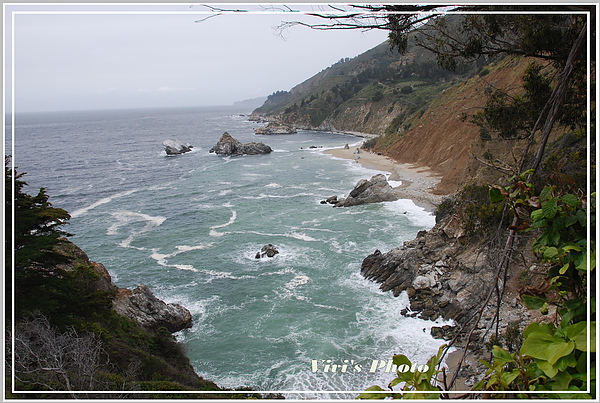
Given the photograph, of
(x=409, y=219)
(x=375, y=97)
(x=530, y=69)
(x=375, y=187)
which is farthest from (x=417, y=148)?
(x=530, y=69)

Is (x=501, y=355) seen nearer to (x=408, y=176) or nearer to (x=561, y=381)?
(x=561, y=381)

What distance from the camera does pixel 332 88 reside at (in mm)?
78250

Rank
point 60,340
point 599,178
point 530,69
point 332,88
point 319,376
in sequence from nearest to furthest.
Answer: point 599,178 → point 319,376 → point 60,340 → point 530,69 → point 332,88

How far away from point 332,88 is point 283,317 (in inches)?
2866

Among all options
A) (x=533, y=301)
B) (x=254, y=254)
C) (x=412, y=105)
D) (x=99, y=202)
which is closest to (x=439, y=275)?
(x=254, y=254)

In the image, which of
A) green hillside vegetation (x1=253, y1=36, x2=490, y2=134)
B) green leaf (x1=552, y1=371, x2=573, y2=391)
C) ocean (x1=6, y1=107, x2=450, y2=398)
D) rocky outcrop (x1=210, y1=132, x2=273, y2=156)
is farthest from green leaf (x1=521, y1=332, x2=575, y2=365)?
rocky outcrop (x1=210, y1=132, x2=273, y2=156)

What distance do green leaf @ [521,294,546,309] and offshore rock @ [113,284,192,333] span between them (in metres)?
10.1

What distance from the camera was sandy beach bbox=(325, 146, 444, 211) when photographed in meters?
25.0

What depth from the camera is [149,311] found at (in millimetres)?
11422

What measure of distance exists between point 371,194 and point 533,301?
2275 cm

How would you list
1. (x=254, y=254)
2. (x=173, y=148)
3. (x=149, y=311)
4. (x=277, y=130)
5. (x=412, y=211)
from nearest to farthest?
(x=149, y=311), (x=254, y=254), (x=412, y=211), (x=173, y=148), (x=277, y=130)

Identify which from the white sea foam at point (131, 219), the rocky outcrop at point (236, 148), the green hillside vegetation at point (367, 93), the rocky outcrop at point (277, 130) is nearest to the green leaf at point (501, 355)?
the white sea foam at point (131, 219)

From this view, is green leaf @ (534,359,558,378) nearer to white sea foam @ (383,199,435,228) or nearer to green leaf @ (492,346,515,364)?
green leaf @ (492,346,515,364)

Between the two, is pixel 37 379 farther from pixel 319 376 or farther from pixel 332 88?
pixel 332 88
